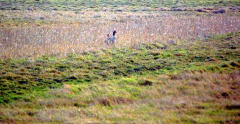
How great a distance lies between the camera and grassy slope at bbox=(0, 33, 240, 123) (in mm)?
6359

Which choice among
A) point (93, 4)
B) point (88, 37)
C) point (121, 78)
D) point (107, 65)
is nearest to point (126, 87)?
point (121, 78)

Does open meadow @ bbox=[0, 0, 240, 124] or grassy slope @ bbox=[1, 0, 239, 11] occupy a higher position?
grassy slope @ bbox=[1, 0, 239, 11]

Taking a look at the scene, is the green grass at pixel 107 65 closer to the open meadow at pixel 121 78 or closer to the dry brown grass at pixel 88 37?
the open meadow at pixel 121 78

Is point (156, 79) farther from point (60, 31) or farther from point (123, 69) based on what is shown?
point (60, 31)

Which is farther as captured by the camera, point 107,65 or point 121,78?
point 107,65

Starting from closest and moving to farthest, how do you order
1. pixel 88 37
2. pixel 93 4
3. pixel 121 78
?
pixel 121 78
pixel 88 37
pixel 93 4

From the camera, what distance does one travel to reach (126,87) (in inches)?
321

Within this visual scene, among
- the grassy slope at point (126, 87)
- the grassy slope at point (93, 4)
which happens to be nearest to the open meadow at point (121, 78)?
the grassy slope at point (126, 87)

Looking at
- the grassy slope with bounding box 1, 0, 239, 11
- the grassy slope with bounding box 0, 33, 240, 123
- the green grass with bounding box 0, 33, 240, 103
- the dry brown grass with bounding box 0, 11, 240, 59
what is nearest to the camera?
the grassy slope with bounding box 0, 33, 240, 123

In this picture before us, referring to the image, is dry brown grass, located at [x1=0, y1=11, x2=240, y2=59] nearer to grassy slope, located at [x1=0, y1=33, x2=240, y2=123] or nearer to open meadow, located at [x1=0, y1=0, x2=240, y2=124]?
open meadow, located at [x1=0, y1=0, x2=240, y2=124]

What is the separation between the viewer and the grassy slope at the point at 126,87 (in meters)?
6.36

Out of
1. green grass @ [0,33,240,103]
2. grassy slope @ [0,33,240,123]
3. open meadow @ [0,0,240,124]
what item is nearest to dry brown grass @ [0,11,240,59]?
open meadow @ [0,0,240,124]

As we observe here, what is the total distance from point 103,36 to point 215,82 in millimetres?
8389

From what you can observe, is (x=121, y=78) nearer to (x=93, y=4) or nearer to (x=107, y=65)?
(x=107, y=65)
